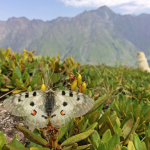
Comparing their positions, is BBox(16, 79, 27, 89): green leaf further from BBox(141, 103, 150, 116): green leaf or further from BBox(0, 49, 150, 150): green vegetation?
BBox(141, 103, 150, 116): green leaf

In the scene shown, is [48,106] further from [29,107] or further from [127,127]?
[127,127]

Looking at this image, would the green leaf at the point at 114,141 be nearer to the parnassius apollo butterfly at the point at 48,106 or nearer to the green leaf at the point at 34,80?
the parnassius apollo butterfly at the point at 48,106

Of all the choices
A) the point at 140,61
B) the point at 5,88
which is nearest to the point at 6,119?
the point at 5,88

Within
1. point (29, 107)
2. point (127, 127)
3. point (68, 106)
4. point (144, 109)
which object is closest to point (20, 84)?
point (29, 107)

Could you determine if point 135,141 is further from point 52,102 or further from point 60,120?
point 52,102

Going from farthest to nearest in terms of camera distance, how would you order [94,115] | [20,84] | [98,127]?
[20,84], [98,127], [94,115]

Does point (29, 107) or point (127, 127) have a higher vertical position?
point (29, 107)

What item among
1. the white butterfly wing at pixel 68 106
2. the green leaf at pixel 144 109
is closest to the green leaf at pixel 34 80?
the white butterfly wing at pixel 68 106

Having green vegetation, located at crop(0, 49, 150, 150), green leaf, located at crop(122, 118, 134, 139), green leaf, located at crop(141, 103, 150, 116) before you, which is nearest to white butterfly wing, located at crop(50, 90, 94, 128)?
green vegetation, located at crop(0, 49, 150, 150)

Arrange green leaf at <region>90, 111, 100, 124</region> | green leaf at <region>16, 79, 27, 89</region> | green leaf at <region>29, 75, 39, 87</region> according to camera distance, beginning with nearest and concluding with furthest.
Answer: green leaf at <region>90, 111, 100, 124</region> < green leaf at <region>16, 79, 27, 89</region> < green leaf at <region>29, 75, 39, 87</region>
